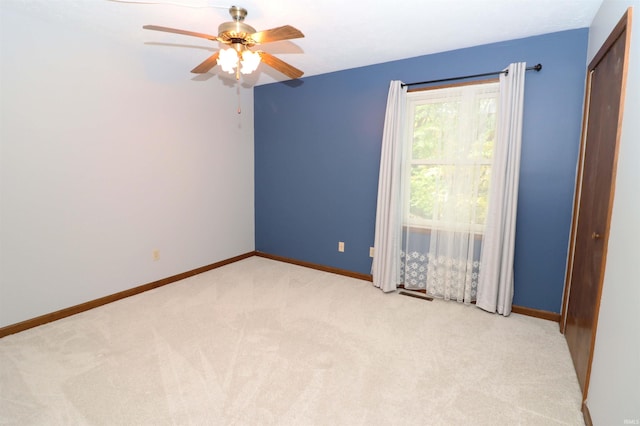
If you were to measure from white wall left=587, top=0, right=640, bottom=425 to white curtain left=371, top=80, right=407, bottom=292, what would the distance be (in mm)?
1750

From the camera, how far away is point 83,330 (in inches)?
98.6

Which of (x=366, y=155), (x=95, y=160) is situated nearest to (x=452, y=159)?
(x=366, y=155)

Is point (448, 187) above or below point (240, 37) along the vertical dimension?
below

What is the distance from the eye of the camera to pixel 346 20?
246cm

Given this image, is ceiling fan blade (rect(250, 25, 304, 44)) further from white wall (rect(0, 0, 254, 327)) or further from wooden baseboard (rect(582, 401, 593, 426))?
wooden baseboard (rect(582, 401, 593, 426))

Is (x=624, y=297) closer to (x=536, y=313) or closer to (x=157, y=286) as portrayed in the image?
(x=536, y=313)

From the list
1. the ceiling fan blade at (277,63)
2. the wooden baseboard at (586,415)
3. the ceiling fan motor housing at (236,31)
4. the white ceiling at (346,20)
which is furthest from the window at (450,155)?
the ceiling fan motor housing at (236,31)

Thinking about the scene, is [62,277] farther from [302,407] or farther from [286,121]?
[286,121]

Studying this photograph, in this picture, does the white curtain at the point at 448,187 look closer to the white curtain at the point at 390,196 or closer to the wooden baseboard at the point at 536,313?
the white curtain at the point at 390,196

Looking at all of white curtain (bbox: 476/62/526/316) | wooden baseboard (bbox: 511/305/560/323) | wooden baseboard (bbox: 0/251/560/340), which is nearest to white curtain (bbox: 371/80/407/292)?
wooden baseboard (bbox: 0/251/560/340)

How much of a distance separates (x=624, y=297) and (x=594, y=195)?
909mm

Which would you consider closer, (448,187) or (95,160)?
(95,160)

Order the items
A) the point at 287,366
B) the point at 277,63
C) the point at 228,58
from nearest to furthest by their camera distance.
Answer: the point at 228,58 → the point at 287,366 → the point at 277,63

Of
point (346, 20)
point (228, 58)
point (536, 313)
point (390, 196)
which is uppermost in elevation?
point (346, 20)
